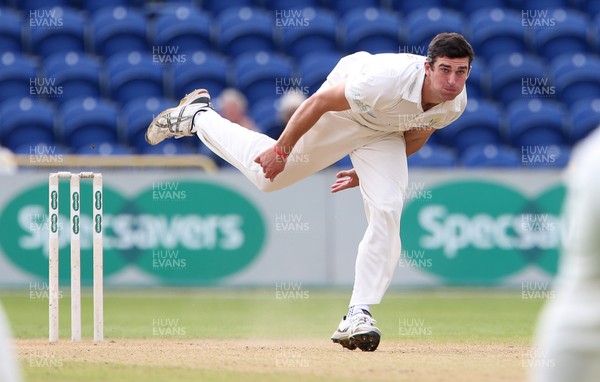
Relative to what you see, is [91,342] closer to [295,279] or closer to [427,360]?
[427,360]

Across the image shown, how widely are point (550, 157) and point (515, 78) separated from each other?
6.10 ft

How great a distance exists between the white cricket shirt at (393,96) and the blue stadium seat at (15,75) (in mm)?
8402

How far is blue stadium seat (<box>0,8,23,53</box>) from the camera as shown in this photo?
14.8m

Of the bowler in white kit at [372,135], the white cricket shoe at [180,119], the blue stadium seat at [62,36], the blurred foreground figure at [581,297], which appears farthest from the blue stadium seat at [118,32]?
the blurred foreground figure at [581,297]

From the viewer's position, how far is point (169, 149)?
42.8 feet

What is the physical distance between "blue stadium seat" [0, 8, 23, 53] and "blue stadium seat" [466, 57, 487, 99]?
19.8 feet

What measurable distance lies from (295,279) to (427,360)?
5937 mm

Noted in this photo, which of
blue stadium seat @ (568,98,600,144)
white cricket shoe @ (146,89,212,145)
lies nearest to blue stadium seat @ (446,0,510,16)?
blue stadium seat @ (568,98,600,144)

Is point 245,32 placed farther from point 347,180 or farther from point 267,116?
point 347,180

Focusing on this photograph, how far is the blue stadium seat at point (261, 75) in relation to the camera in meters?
14.4

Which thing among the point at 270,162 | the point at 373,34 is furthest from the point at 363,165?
the point at 373,34

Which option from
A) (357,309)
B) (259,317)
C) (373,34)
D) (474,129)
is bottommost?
→ (259,317)

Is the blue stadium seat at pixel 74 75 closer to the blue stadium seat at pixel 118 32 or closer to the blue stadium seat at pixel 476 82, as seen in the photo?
the blue stadium seat at pixel 118 32

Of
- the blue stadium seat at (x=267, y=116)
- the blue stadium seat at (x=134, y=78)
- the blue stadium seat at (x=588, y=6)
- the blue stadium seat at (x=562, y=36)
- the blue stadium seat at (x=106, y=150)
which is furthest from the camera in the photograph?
the blue stadium seat at (x=588, y=6)
